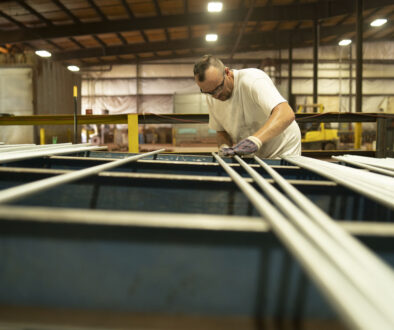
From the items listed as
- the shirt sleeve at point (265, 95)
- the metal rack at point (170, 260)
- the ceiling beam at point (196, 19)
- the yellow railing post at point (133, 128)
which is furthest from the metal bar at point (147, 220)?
the ceiling beam at point (196, 19)

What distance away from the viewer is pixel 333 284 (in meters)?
0.43

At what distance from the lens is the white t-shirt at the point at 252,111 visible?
217cm

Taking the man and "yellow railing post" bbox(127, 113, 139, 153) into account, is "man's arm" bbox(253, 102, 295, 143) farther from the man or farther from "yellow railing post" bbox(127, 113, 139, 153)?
"yellow railing post" bbox(127, 113, 139, 153)

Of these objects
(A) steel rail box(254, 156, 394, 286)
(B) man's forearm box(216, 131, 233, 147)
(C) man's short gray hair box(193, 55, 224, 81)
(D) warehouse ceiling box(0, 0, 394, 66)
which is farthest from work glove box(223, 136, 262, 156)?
(D) warehouse ceiling box(0, 0, 394, 66)

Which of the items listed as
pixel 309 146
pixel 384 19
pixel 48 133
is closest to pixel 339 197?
pixel 309 146

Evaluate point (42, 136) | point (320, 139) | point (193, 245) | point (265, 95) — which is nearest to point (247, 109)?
point (265, 95)

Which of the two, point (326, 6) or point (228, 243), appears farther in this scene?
point (326, 6)

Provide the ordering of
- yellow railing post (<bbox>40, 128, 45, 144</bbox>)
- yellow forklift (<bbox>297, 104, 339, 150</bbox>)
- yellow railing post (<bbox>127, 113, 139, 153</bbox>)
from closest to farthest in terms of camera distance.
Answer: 1. yellow railing post (<bbox>127, 113, 139, 153</bbox>)
2. yellow railing post (<bbox>40, 128, 45, 144</bbox>)
3. yellow forklift (<bbox>297, 104, 339, 150</bbox>)

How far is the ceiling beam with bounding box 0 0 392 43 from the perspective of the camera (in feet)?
28.2

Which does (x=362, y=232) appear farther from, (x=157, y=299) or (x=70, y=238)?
(x=70, y=238)

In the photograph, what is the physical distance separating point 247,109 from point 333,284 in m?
2.10

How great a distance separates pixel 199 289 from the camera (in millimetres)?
659

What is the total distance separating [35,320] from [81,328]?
0.38ft

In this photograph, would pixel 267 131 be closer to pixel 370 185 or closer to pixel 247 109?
pixel 247 109
